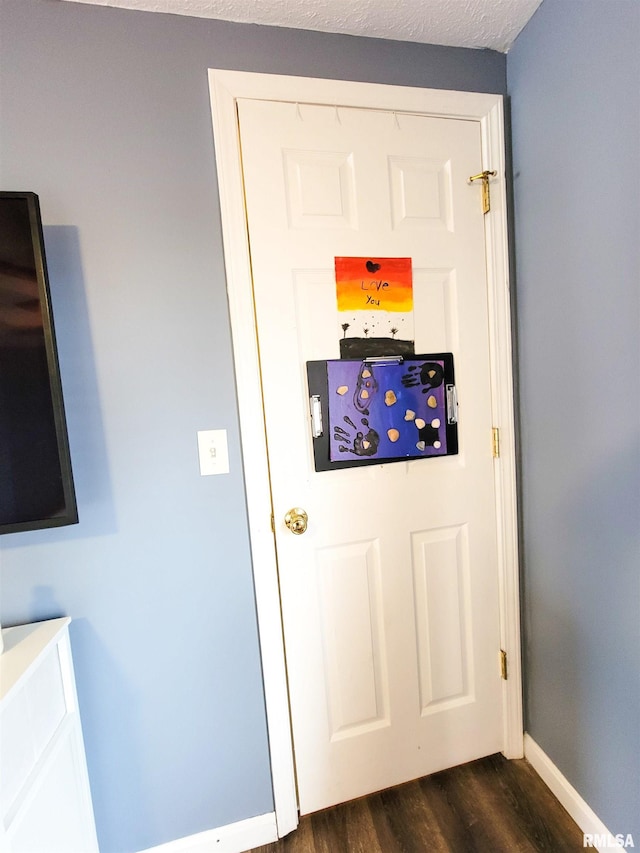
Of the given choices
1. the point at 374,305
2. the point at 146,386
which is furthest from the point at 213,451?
the point at 374,305

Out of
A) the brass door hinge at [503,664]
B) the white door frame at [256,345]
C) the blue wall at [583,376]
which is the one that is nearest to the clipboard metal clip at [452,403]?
the white door frame at [256,345]

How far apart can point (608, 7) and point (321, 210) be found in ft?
2.57

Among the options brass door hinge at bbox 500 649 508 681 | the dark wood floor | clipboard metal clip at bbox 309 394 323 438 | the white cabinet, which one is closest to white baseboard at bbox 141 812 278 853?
the dark wood floor

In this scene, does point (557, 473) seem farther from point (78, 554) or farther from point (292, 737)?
point (78, 554)

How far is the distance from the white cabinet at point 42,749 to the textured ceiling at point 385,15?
1537 mm

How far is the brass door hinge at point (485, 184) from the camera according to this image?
4.00 feet

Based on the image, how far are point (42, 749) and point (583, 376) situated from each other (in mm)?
1575

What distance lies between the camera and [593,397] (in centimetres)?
105

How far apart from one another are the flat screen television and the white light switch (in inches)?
12.4

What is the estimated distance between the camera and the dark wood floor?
3.81 feet

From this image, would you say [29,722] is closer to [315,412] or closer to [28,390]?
A: [28,390]

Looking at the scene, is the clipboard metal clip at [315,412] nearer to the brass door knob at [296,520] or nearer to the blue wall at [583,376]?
the brass door knob at [296,520]

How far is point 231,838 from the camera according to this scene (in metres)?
1.18

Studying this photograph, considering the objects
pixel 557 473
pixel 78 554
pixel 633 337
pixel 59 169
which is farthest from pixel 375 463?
pixel 59 169
